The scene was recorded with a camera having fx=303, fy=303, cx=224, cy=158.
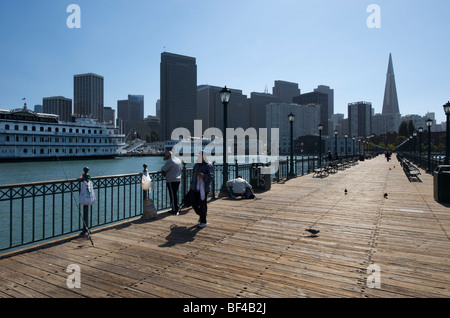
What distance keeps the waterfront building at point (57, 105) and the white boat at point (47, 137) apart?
97519 millimetres

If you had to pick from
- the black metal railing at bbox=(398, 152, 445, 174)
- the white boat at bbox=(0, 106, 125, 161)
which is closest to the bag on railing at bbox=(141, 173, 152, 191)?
the black metal railing at bbox=(398, 152, 445, 174)

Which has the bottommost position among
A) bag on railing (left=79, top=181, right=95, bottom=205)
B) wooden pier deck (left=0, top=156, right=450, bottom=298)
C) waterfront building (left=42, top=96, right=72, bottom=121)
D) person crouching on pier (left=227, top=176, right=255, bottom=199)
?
wooden pier deck (left=0, top=156, right=450, bottom=298)

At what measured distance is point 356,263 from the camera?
15.9 ft

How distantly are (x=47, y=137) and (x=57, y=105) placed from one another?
113 metres

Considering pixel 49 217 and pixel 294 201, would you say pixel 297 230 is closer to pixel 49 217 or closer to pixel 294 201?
pixel 294 201

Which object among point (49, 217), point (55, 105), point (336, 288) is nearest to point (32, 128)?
point (49, 217)

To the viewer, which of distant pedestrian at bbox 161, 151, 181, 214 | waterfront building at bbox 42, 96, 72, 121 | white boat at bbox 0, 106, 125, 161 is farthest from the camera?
waterfront building at bbox 42, 96, 72, 121

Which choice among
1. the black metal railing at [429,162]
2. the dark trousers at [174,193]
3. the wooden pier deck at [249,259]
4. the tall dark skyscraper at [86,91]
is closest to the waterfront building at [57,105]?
the tall dark skyscraper at [86,91]

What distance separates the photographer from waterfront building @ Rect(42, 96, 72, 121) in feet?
582

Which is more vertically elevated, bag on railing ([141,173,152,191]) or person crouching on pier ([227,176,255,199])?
bag on railing ([141,173,152,191])

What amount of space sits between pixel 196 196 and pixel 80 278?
3504 mm

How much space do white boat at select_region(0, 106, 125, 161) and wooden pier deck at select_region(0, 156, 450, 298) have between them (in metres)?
79.1

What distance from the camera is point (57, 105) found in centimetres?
17825

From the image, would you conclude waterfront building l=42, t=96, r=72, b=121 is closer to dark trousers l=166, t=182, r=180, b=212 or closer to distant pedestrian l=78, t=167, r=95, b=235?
dark trousers l=166, t=182, r=180, b=212
